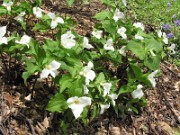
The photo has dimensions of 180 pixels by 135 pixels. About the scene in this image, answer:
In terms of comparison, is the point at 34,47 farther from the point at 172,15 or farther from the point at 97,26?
the point at 172,15

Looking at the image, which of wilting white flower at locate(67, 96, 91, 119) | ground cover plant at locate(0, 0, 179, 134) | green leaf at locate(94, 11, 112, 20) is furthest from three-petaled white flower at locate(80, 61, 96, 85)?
green leaf at locate(94, 11, 112, 20)

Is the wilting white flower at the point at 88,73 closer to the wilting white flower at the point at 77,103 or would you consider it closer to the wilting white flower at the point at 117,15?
the wilting white flower at the point at 77,103

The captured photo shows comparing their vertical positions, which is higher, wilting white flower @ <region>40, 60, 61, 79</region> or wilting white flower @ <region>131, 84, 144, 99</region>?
wilting white flower @ <region>40, 60, 61, 79</region>

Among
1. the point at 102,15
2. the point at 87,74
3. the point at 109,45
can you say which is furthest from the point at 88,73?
the point at 102,15

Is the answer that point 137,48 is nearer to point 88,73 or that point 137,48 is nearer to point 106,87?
point 106,87

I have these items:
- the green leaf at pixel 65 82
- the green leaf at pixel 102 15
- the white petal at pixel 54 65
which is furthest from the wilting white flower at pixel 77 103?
the green leaf at pixel 102 15

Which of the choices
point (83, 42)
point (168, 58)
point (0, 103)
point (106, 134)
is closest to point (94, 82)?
point (83, 42)

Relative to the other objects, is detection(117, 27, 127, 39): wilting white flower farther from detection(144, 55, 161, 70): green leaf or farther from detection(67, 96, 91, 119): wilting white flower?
detection(67, 96, 91, 119): wilting white flower
